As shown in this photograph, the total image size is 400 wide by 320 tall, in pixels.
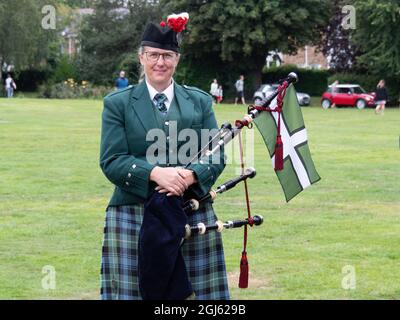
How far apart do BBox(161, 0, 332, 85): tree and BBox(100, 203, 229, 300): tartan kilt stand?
49.6 metres

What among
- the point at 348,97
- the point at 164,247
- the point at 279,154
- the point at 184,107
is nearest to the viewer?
the point at 164,247

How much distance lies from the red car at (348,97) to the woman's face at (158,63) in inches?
1757

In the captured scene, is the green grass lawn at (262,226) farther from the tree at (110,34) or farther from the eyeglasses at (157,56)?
the tree at (110,34)

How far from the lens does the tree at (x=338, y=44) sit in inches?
2272

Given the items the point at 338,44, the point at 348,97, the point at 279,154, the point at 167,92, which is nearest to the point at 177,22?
the point at 167,92

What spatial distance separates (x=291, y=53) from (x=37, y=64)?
18.3 metres

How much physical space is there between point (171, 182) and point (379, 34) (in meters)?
47.4

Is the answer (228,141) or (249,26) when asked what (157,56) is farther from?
(249,26)

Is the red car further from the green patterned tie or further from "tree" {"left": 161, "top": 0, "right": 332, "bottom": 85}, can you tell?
the green patterned tie

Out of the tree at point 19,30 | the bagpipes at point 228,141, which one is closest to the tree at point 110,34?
the tree at point 19,30

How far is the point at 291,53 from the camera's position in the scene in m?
59.5

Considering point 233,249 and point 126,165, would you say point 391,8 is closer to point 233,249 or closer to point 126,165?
point 233,249

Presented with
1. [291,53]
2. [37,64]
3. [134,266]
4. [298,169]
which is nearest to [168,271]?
[134,266]

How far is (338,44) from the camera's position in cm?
5834
